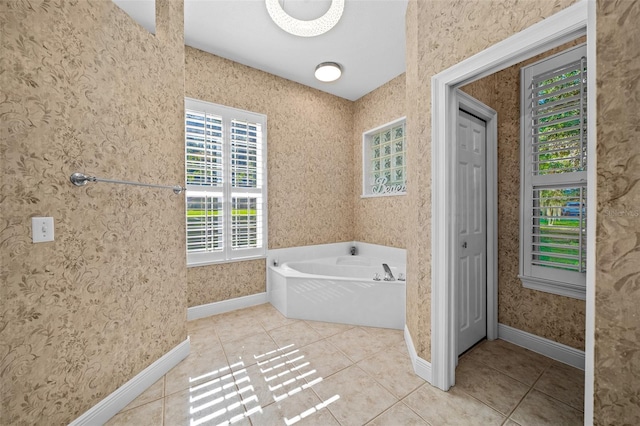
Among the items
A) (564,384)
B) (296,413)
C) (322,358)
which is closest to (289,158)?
(322,358)

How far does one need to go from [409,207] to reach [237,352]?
1.86 meters

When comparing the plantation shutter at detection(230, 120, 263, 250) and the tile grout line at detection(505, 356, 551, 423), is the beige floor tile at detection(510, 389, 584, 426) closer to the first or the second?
the tile grout line at detection(505, 356, 551, 423)

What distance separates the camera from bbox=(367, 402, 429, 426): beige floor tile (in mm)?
1441

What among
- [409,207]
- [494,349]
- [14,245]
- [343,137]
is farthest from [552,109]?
[14,245]

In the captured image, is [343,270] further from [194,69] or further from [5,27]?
[5,27]

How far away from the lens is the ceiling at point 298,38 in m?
2.25

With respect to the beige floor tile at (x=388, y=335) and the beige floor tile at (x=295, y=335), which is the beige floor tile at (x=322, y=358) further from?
the beige floor tile at (x=388, y=335)

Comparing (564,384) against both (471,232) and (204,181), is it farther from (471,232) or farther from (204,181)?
(204,181)

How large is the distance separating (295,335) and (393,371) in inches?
37.2

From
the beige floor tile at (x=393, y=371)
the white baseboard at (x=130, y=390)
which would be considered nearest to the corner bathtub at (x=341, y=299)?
the beige floor tile at (x=393, y=371)

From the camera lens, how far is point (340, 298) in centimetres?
268

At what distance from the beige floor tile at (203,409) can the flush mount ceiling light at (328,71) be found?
316 cm

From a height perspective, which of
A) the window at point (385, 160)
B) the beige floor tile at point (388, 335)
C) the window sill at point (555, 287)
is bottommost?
the beige floor tile at point (388, 335)

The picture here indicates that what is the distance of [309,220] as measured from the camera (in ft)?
12.1
